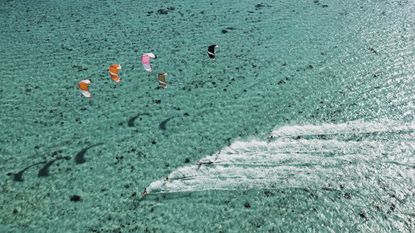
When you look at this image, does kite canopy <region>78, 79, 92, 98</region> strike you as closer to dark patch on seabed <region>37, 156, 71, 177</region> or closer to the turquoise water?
the turquoise water

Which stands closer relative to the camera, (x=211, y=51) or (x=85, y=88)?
(x=85, y=88)

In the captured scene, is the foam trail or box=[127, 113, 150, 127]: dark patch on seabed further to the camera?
box=[127, 113, 150, 127]: dark patch on seabed

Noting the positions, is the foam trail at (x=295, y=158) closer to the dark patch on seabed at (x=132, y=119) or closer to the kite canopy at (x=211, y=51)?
the dark patch on seabed at (x=132, y=119)

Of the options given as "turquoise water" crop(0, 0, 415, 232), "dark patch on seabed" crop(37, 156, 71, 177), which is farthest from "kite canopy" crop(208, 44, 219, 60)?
"dark patch on seabed" crop(37, 156, 71, 177)

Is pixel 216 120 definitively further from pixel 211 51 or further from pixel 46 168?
pixel 46 168

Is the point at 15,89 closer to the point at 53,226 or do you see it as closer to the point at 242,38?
the point at 53,226

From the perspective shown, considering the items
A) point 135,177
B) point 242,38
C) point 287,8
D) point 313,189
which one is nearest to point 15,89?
point 135,177

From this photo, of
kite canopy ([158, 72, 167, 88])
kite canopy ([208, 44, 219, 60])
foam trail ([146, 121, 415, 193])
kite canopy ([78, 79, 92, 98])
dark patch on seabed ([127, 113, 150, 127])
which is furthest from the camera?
kite canopy ([208, 44, 219, 60])

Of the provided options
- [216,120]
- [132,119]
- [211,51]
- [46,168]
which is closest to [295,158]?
[216,120]
